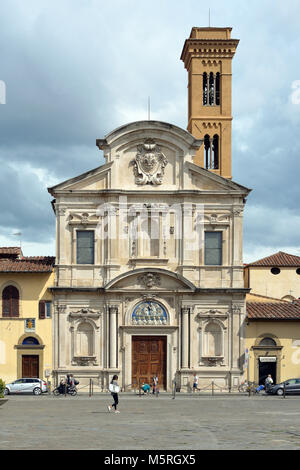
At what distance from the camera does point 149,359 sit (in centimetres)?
5406

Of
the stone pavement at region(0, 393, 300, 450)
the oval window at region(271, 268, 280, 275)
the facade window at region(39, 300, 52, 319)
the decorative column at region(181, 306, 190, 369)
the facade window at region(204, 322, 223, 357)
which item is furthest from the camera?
the oval window at region(271, 268, 280, 275)

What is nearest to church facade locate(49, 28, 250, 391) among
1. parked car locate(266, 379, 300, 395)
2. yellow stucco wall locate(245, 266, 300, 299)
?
parked car locate(266, 379, 300, 395)

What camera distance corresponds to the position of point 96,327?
53906 millimetres

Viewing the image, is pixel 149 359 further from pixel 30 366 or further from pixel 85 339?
pixel 30 366

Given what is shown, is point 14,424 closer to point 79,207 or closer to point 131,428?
point 131,428

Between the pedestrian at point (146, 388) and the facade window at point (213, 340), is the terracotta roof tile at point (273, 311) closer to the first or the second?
the facade window at point (213, 340)

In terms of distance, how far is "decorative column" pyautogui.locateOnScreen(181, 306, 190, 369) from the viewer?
5366 centimetres

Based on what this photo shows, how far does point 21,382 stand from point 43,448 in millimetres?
30992

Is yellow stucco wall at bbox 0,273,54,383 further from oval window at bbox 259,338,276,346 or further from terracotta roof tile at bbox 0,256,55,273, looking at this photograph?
oval window at bbox 259,338,276,346

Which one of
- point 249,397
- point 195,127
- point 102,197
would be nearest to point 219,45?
point 195,127

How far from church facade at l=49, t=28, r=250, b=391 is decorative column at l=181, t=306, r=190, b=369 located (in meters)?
0.06

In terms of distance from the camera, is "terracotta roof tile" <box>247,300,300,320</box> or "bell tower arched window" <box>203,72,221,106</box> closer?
"terracotta roof tile" <box>247,300,300,320</box>

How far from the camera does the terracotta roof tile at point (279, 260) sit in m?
68.5

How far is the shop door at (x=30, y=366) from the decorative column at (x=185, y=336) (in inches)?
363
